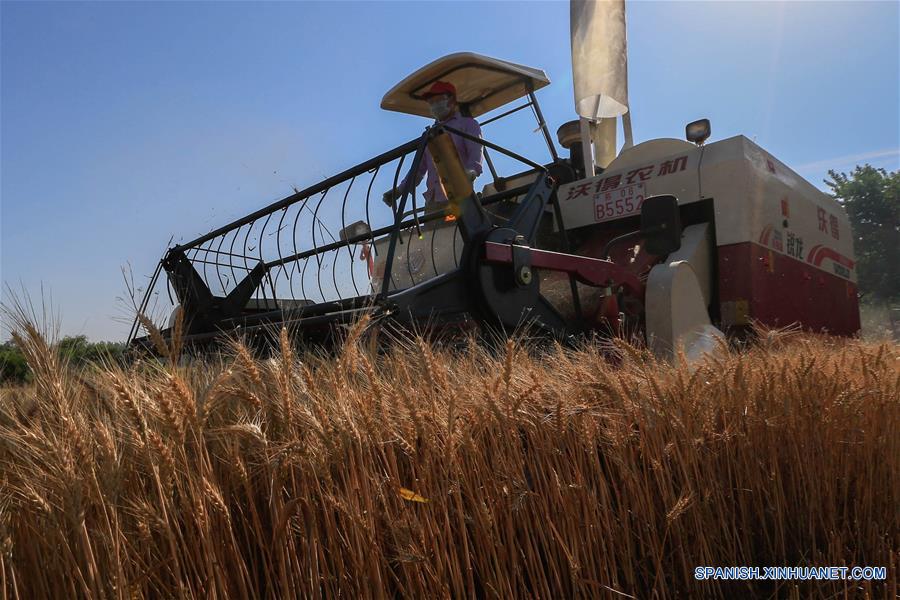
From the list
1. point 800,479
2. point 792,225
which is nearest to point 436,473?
point 800,479

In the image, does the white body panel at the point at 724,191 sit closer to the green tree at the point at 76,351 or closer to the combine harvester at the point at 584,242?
the combine harvester at the point at 584,242

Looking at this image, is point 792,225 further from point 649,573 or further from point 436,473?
point 436,473

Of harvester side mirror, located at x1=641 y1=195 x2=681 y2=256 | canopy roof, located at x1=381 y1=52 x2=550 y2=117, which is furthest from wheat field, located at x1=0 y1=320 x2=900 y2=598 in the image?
canopy roof, located at x1=381 y1=52 x2=550 y2=117

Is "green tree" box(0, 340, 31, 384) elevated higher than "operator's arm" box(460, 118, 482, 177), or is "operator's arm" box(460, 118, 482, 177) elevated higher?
"operator's arm" box(460, 118, 482, 177)

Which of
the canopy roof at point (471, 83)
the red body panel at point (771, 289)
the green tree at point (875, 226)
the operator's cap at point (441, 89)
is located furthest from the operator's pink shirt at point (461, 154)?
the green tree at point (875, 226)

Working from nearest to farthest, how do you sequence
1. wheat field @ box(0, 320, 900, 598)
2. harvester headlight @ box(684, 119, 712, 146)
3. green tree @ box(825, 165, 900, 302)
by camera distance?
1. wheat field @ box(0, 320, 900, 598)
2. harvester headlight @ box(684, 119, 712, 146)
3. green tree @ box(825, 165, 900, 302)

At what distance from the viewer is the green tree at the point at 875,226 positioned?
2198cm

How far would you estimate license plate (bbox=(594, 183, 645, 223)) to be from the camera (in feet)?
14.5

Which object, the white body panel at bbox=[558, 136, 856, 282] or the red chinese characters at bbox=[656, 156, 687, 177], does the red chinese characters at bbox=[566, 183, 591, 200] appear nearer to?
the white body panel at bbox=[558, 136, 856, 282]

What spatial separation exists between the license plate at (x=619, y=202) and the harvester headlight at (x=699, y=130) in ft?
3.04

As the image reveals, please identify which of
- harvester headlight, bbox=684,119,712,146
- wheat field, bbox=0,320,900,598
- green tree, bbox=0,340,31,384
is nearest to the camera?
wheat field, bbox=0,320,900,598

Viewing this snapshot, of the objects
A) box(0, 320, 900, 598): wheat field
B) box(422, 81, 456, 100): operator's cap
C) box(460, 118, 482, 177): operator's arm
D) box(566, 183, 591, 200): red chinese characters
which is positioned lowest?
box(0, 320, 900, 598): wheat field

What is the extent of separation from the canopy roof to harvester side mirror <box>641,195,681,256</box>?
174cm

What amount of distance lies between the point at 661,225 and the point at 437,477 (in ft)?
8.58
